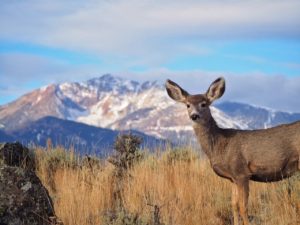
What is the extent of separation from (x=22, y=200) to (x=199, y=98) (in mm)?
3535

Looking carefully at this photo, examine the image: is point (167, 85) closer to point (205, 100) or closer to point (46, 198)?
point (205, 100)

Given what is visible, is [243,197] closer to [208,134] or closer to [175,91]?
[208,134]

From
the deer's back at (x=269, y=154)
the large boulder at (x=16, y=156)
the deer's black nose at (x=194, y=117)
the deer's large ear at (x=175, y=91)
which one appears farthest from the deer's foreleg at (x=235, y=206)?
the large boulder at (x=16, y=156)

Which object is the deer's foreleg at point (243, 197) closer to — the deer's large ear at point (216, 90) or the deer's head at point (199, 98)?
the deer's head at point (199, 98)

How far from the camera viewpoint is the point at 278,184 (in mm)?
11062

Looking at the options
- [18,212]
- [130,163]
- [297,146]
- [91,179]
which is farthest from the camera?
[130,163]

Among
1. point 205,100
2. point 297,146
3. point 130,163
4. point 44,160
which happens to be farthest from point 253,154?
point 44,160

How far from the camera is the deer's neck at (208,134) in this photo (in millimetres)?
10547

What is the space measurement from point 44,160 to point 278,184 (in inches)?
226

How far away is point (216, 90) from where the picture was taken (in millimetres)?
10906

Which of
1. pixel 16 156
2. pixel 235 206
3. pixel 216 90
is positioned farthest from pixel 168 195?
pixel 16 156

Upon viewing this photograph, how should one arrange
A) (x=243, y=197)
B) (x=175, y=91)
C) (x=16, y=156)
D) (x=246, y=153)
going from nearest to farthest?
1. (x=243, y=197)
2. (x=246, y=153)
3. (x=175, y=91)
4. (x=16, y=156)

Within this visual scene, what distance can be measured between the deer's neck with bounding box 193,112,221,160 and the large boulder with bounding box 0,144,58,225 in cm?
275

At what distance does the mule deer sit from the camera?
9.65 meters
